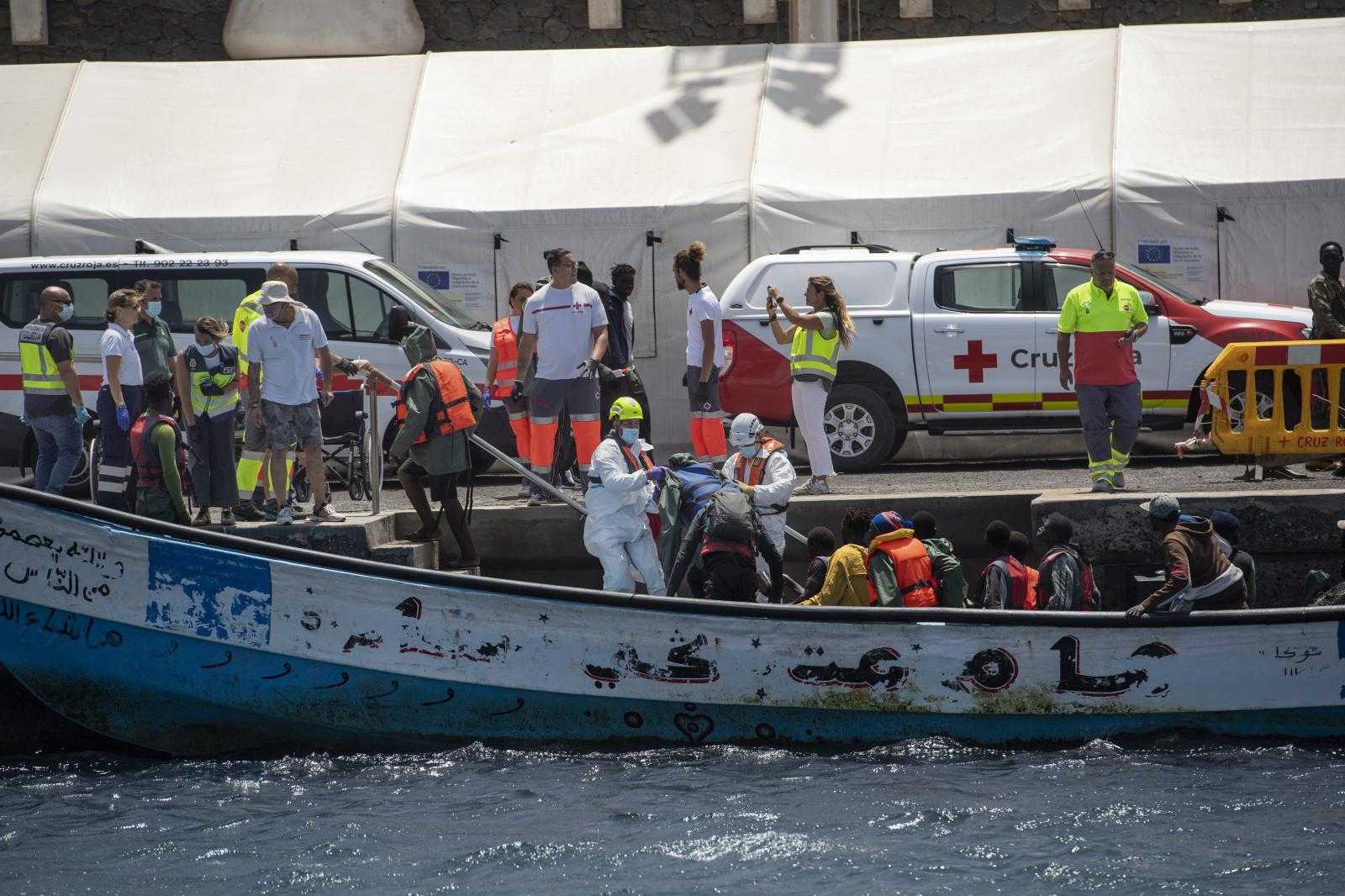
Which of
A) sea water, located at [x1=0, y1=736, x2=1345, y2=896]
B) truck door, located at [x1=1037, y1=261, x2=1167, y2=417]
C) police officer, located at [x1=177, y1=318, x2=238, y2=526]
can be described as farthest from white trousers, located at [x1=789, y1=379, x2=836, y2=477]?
police officer, located at [x1=177, y1=318, x2=238, y2=526]

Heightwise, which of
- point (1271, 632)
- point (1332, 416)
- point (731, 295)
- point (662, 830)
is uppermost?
point (731, 295)

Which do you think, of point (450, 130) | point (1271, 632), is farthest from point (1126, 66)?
point (1271, 632)

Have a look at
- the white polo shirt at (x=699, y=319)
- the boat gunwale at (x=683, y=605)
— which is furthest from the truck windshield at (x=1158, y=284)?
the boat gunwale at (x=683, y=605)

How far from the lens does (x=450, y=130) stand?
16766 millimetres

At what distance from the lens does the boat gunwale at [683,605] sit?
9.02 meters

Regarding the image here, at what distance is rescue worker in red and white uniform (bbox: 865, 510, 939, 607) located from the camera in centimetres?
958

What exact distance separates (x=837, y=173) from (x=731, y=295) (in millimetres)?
2368

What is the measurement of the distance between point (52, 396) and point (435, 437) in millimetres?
2844

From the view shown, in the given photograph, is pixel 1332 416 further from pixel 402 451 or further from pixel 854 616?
pixel 402 451

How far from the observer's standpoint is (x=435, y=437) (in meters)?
11.0

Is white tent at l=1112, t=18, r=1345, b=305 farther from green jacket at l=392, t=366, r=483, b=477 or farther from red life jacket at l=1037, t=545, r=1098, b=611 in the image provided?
green jacket at l=392, t=366, r=483, b=477

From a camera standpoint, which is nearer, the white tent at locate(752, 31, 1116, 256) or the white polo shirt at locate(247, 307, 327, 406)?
the white polo shirt at locate(247, 307, 327, 406)

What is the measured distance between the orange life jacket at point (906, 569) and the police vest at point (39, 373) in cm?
575

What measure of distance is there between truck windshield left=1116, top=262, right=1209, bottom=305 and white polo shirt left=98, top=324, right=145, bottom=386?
25.4ft
